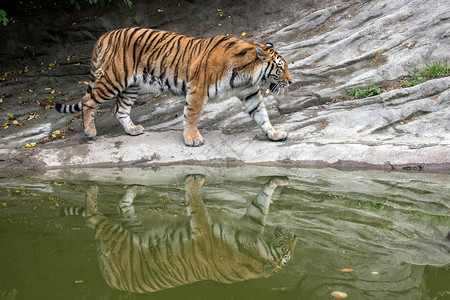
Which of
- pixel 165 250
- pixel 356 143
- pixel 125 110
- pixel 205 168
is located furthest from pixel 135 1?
pixel 165 250

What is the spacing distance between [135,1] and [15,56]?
9.80ft

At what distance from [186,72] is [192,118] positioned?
662 millimetres

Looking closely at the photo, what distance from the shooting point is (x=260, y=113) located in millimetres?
6801

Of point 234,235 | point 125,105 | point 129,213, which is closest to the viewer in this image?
point 234,235

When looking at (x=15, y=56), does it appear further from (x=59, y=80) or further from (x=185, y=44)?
(x=185, y=44)

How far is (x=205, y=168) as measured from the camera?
6238 millimetres

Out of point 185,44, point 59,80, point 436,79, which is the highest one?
point 185,44

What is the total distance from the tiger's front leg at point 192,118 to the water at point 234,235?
95 cm

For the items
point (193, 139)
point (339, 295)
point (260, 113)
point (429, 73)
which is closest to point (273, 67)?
point (260, 113)

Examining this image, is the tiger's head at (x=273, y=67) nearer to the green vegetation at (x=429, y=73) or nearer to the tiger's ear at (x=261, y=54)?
the tiger's ear at (x=261, y=54)

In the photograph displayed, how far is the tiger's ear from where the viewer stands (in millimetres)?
6275

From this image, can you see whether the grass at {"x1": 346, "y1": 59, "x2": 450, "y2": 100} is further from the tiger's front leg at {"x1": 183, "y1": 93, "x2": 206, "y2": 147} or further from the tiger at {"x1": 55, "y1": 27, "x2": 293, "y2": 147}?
the tiger's front leg at {"x1": 183, "y1": 93, "x2": 206, "y2": 147}

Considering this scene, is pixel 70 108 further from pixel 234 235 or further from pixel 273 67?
pixel 234 235

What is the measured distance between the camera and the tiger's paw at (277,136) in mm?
6547
